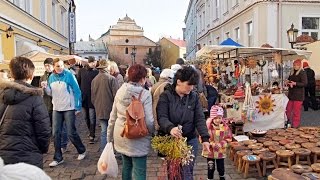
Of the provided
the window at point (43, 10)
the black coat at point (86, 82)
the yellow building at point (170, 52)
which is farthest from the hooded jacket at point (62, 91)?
the yellow building at point (170, 52)

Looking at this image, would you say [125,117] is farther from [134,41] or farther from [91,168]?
[134,41]

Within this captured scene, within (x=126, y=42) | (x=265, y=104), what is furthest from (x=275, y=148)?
(x=126, y=42)

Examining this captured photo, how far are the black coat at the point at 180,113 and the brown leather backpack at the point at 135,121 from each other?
0.19 metres

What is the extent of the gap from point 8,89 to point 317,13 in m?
16.1

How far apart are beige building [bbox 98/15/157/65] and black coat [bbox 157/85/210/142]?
7475 cm

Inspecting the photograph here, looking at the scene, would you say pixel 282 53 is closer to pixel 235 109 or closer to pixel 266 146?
pixel 235 109

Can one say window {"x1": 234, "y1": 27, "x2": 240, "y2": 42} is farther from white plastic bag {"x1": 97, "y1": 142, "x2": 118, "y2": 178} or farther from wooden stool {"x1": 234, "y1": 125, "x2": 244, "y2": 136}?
white plastic bag {"x1": 97, "y1": 142, "x2": 118, "y2": 178}

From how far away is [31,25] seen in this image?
16359 mm

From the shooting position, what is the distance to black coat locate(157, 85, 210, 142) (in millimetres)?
3635

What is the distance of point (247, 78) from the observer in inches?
431

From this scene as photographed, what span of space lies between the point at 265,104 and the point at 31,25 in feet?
40.9

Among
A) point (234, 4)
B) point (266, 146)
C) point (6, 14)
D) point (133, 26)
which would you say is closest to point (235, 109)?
point (266, 146)


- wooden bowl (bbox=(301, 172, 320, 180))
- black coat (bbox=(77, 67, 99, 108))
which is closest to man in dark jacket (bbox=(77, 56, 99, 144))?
black coat (bbox=(77, 67, 99, 108))

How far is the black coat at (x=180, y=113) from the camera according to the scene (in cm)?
363
